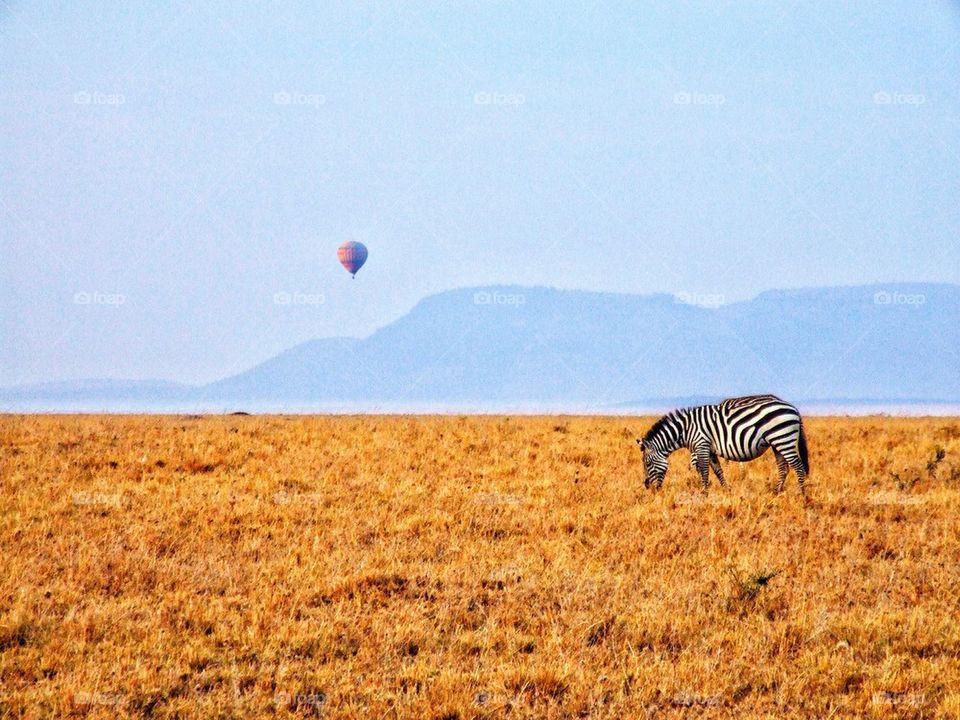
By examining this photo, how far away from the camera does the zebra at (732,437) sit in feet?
60.2

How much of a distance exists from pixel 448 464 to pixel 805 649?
41.3ft

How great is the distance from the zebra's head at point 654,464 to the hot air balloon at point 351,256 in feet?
166

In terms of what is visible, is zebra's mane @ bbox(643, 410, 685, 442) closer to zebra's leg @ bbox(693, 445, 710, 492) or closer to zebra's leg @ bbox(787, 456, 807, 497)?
zebra's leg @ bbox(693, 445, 710, 492)

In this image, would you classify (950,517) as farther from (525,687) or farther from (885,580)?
(525,687)

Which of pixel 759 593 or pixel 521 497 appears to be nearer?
pixel 759 593

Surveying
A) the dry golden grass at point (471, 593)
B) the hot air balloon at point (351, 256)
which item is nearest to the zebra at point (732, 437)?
the dry golden grass at point (471, 593)

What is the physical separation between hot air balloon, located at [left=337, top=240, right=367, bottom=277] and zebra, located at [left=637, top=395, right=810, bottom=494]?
165 ft

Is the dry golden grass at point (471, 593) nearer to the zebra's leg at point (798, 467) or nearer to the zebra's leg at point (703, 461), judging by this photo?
the zebra's leg at point (798, 467)

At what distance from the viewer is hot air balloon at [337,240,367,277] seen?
67.8 meters

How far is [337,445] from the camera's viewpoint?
79.6 ft

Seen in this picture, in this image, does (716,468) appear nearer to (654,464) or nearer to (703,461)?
(703,461)

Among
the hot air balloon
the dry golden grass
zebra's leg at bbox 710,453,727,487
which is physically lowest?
the dry golden grass

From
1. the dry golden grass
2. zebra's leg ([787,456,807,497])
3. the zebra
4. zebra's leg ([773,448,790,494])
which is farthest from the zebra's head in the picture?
zebra's leg ([787,456,807,497])

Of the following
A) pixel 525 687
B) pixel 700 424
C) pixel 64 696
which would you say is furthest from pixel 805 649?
pixel 700 424
